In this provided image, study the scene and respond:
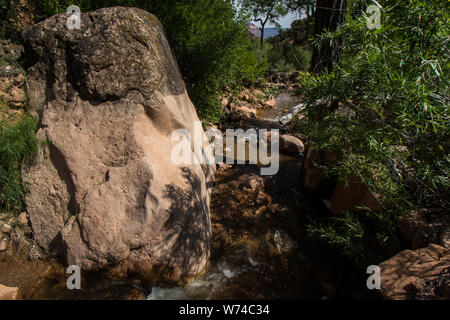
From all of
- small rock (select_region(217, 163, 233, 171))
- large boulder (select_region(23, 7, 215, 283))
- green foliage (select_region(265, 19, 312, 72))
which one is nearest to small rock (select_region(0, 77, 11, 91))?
large boulder (select_region(23, 7, 215, 283))

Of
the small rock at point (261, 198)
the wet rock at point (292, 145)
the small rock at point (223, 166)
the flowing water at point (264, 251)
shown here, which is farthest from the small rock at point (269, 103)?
the small rock at point (261, 198)

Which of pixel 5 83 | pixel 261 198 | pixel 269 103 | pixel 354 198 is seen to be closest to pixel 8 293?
pixel 5 83

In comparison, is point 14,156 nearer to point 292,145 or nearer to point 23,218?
point 23,218

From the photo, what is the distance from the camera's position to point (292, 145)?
6453mm

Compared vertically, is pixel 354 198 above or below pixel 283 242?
above

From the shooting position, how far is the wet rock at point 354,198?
130 inches

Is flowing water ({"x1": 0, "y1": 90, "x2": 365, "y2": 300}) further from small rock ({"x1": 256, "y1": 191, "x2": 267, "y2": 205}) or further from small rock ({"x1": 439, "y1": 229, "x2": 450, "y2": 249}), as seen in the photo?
small rock ({"x1": 439, "y1": 229, "x2": 450, "y2": 249})

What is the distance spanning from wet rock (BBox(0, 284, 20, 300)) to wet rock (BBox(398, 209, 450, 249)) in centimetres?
413

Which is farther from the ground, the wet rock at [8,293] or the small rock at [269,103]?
the small rock at [269,103]

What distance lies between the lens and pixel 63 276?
285cm

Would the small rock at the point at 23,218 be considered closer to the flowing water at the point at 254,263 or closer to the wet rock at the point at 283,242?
the flowing water at the point at 254,263

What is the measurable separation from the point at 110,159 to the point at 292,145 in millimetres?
4530

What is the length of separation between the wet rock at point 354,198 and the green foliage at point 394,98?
0.77 ft
